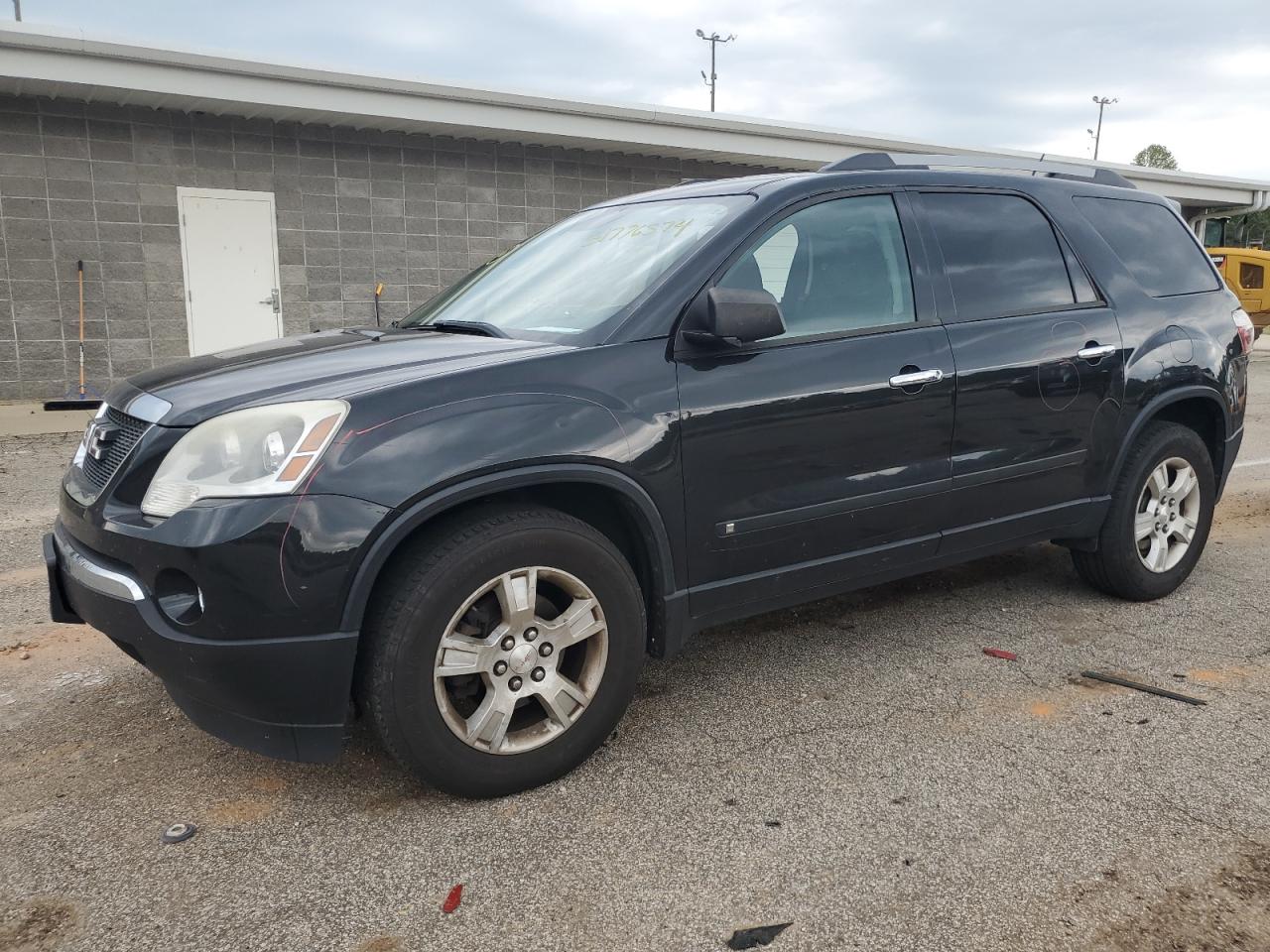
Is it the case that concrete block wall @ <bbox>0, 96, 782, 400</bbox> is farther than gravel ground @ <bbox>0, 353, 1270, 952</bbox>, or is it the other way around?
concrete block wall @ <bbox>0, 96, 782, 400</bbox>

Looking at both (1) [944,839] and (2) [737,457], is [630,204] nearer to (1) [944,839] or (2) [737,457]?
(2) [737,457]

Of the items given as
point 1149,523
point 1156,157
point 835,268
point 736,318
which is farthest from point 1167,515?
point 1156,157

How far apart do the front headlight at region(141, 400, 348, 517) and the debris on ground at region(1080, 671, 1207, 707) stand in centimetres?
279

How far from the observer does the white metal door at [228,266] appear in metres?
11.7

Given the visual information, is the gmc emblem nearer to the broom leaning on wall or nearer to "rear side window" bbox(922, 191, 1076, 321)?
"rear side window" bbox(922, 191, 1076, 321)

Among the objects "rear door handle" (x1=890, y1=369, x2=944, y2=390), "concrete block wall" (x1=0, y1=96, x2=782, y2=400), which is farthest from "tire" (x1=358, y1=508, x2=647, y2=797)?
"concrete block wall" (x1=0, y1=96, x2=782, y2=400)

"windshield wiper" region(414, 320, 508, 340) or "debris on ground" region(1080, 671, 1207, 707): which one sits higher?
"windshield wiper" region(414, 320, 508, 340)

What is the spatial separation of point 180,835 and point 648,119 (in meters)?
12.5

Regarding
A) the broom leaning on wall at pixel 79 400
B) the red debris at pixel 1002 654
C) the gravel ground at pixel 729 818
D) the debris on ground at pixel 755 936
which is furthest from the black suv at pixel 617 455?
the broom leaning on wall at pixel 79 400

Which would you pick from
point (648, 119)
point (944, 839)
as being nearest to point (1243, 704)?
point (944, 839)

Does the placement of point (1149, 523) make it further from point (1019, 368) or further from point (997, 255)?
point (997, 255)

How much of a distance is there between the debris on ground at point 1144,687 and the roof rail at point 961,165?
6.59 ft

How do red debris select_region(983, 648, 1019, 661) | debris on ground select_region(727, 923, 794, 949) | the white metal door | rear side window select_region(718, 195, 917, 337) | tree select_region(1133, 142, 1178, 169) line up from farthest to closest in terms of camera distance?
tree select_region(1133, 142, 1178, 169) < the white metal door < red debris select_region(983, 648, 1019, 661) < rear side window select_region(718, 195, 917, 337) < debris on ground select_region(727, 923, 794, 949)

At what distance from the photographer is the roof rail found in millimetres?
3676
